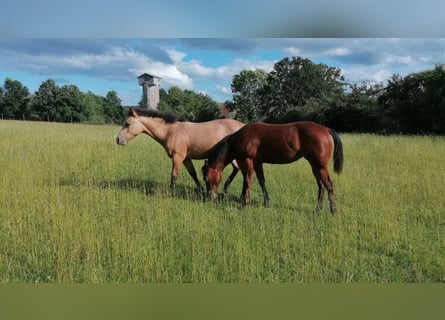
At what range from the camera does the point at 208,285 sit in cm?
318

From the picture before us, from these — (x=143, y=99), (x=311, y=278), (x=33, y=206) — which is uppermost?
(x=143, y=99)

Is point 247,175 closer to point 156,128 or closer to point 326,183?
point 326,183

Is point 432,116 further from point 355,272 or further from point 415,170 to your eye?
point 355,272

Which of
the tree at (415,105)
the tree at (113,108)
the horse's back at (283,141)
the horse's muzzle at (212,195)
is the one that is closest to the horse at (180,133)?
the tree at (113,108)

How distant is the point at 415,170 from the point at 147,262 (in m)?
5.70

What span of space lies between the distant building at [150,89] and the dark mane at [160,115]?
0.34 feet

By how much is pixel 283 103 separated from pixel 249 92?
0.75 m

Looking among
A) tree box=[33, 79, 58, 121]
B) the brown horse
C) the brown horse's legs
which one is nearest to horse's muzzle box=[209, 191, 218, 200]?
the brown horse

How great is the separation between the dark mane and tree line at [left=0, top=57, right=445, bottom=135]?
0.10 metres

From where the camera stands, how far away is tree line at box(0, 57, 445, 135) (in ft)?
16.2

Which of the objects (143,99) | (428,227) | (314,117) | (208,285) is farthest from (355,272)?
(143,99)

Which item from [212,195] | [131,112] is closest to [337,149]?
[212,195]

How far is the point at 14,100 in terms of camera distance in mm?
5766

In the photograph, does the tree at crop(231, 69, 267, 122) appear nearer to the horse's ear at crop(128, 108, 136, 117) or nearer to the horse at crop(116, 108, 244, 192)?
the horse at crop(116, 108, 244, 192)
